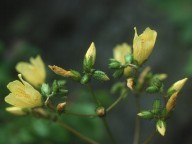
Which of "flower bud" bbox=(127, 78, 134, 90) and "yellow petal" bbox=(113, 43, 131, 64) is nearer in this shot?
"flower bud" bbox=(127, 78, 134, 90)

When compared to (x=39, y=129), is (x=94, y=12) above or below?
above

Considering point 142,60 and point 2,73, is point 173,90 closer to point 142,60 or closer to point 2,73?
point 142,60

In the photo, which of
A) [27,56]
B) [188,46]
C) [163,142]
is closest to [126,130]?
[163,142]

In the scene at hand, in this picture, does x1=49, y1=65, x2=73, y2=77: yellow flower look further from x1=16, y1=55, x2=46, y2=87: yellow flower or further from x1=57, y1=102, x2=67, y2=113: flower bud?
x1=16, y1=55, x2=46, y2=87: yellow flower

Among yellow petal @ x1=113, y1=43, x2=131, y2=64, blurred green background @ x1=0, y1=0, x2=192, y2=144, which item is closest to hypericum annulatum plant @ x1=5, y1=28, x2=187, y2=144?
yellow petal @ x1=113, y1=43, x2=131, y2=64

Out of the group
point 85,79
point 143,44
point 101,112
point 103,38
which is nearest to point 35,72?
point 85,79

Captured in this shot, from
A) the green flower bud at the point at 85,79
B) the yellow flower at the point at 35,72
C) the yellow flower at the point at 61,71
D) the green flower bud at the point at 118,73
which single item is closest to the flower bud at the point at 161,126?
the green flower bud at the point at 118,73
